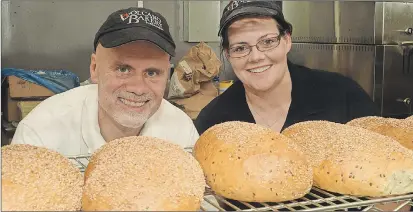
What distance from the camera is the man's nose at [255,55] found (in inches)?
54.8

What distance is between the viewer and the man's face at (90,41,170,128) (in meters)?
1.05

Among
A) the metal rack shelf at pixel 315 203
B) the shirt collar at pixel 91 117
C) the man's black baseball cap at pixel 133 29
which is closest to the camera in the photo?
the metal rack shelf at pixel 315 203

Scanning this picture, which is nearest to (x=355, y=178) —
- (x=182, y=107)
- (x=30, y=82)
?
(x=182, y=107)

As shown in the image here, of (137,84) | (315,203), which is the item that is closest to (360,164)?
(315,203)

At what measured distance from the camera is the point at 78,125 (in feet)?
4.12

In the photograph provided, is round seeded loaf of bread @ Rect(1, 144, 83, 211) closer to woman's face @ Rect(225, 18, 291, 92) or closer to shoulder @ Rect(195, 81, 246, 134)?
shoulder @ Rect(195, 81, 246, 134)

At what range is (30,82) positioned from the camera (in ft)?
3.50

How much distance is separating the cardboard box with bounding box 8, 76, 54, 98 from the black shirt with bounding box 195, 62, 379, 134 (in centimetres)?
46

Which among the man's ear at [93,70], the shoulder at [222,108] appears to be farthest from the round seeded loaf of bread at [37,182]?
the shoulder at [222,108]

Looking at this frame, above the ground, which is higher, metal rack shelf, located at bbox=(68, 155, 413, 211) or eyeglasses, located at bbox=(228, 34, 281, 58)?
eyeglasses, located at bbox=(228, 34, 281, 58)

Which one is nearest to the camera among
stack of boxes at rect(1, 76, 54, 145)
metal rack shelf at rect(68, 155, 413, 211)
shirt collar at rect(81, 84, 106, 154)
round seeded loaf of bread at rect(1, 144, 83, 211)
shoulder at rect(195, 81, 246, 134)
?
round seeded loaf of bread at rect(1, 144, 83, 211)

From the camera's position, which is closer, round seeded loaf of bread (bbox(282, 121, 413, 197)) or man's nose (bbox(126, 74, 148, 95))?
round seeded loaf of bread (bbox(282, 121, 413, 197))

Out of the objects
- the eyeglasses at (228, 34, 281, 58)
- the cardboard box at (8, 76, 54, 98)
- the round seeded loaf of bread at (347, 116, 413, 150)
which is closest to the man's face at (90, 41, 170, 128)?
the cardboard box at (8, 76, 54, 98)

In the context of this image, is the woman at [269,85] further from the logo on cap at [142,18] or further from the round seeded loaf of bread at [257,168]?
the round seeded loaf of bread at [257,168]
